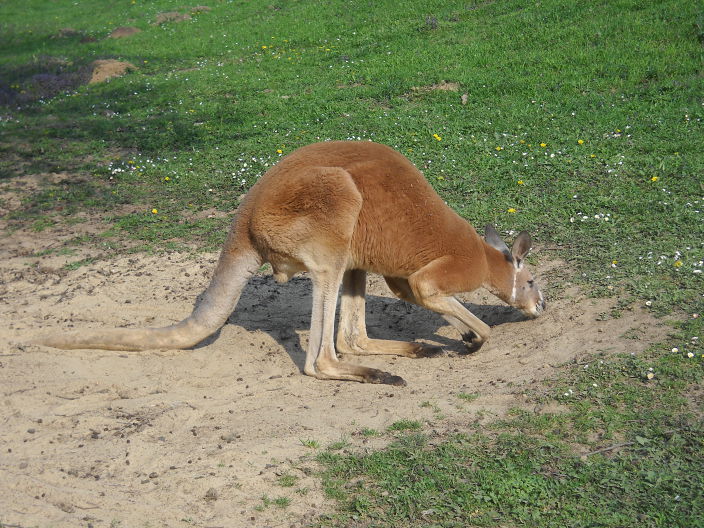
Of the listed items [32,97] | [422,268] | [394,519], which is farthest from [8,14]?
[394,519]

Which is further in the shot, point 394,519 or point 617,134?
point 617,134

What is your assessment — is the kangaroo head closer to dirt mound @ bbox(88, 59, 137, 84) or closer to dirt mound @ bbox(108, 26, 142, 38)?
dirt mound @ bbox(88, 59, 137, 84)

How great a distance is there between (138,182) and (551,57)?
6.52m

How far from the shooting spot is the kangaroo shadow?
670 cm

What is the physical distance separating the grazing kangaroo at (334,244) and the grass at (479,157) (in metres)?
1.17

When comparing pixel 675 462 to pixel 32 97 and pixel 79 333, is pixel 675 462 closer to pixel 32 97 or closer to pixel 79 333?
pixel 79 333

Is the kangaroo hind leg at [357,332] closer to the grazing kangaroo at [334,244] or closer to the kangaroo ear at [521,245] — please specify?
the grazing kangaroo at [334,244]

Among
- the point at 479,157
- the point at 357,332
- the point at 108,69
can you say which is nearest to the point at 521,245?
the point at 357,332

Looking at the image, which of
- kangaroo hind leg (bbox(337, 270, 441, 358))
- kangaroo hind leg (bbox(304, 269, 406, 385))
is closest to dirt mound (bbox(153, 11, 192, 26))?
kangaroo hind leg (bbox(337, 270, 441, 358))

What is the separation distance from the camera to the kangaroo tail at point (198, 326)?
19.0 feet

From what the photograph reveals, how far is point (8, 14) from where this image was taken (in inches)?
942

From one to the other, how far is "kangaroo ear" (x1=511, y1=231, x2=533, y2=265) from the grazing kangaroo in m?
0.36

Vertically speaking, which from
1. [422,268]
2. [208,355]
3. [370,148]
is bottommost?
[208,355]

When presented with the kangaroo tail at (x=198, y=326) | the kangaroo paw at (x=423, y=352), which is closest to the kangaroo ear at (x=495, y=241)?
the kangaroo paw at (x=423, y=352)
